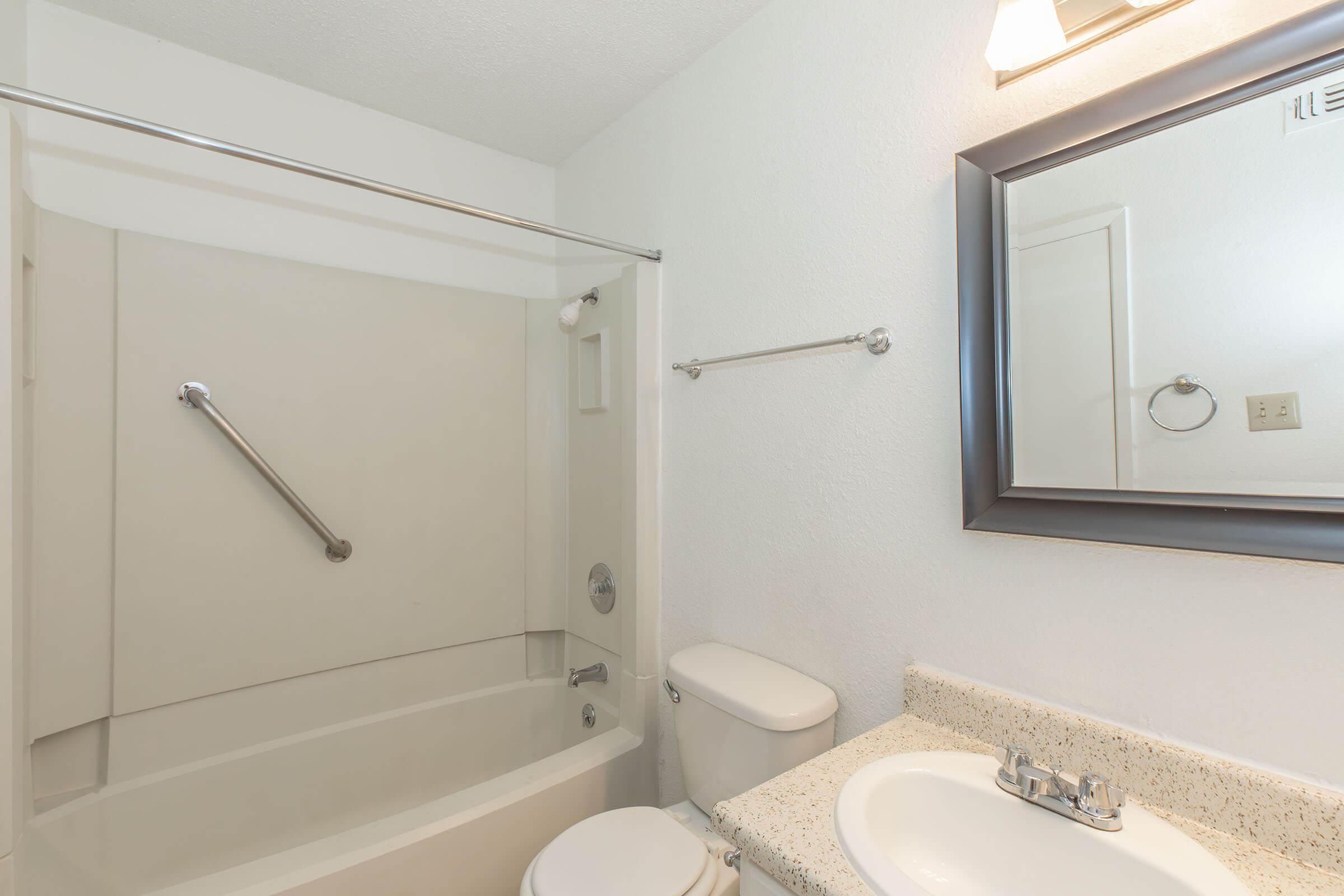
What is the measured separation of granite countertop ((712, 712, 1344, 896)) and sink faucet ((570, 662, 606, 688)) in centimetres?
106

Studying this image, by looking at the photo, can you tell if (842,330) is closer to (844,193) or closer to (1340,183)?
(844,193)

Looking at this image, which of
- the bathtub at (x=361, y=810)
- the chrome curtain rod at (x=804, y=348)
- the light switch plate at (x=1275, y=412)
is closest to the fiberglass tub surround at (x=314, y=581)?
the bathtub at (x=361, y=810)

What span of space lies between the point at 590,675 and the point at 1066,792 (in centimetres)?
138

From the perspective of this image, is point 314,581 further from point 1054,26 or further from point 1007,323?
point 1054,26

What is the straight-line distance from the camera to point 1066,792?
76 cm

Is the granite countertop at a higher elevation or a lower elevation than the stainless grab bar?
lower

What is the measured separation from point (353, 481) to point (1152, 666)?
1.92 metres

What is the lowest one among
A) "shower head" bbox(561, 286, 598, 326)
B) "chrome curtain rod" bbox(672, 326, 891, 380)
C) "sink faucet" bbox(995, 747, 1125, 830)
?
"sink faucet" bbox(995, 747, 1125, 830)

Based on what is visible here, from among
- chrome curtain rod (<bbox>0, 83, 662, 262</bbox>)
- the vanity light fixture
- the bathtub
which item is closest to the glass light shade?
the vanity light fixture

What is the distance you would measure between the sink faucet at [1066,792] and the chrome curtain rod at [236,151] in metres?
1.42

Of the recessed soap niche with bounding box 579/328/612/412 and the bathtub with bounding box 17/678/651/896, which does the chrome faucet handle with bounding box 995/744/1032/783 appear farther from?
the recessed soap niche with bounding box 579/328/612/412

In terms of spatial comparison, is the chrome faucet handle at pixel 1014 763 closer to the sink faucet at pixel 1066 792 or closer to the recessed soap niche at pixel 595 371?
the sink faucet at pixel 1066 792

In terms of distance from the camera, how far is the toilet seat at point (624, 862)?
3.50ft

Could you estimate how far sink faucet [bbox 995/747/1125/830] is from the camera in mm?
742
